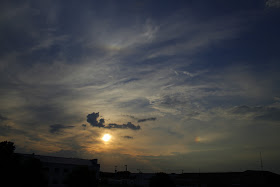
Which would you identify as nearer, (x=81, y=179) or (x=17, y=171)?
(x=17, y=171)

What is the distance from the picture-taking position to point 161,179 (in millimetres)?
52312

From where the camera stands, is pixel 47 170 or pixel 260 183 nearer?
pixel 260 183

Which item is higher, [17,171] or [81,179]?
[17,171]

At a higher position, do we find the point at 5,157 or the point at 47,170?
the point at 5,157

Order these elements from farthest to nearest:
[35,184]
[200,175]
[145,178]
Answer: [145,178], [200,175], [35,184]

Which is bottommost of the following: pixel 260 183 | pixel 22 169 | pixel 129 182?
pixel 129 182

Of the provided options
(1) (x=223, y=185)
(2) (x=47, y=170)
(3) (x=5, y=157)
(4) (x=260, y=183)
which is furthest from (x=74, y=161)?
(4) (x=260, y=183)

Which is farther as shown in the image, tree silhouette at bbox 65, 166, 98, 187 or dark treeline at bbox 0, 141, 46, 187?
tree silhouette at bbox 65, 166, 98, 187

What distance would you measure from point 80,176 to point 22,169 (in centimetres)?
1323

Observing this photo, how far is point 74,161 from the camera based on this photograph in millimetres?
101125

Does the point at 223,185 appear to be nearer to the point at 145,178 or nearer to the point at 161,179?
the point at 161,179

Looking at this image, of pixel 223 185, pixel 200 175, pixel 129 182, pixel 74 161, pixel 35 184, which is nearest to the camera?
pixel 35 184

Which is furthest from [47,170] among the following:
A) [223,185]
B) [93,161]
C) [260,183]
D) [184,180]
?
[260,183]

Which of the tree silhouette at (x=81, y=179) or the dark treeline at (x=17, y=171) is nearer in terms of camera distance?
the dark treeline at (x=17, y=171)
